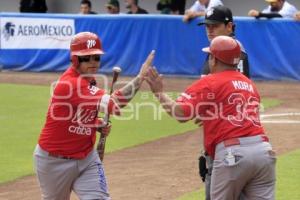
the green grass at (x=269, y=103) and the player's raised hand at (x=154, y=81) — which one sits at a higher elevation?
the player's raised hand at (x=154, y=81)

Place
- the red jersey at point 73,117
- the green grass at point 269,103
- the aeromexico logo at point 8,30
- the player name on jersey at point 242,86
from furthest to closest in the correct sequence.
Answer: the aeromexico logo at point 8,30
the green grass at point 269,103
the red jersey at point 73,117
the player name on jersey at point 242,86

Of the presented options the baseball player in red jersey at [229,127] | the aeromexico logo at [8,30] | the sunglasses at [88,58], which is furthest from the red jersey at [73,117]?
the aeromexico logo at [8,30]

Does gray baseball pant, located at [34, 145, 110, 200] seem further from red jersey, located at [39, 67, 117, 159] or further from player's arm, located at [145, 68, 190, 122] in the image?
player's arm, located at [145, 68, 190, 122]

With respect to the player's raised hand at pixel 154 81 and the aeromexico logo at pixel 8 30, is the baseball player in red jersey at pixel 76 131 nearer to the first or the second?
the player's raised hand at pixel 154 81

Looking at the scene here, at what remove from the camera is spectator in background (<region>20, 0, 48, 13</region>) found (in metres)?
22.7

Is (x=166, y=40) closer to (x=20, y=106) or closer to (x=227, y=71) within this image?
(x=20, y=106)

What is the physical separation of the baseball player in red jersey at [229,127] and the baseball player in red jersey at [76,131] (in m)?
0.74

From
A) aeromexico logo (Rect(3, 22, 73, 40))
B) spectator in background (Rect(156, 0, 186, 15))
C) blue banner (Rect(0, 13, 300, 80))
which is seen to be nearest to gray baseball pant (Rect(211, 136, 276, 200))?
blue banner (Rect(0, 13, 300, 80))

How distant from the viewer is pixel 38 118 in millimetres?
13391

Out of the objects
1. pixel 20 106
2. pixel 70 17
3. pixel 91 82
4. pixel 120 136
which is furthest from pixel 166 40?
pixel 91 82

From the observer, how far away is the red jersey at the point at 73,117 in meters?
6.23

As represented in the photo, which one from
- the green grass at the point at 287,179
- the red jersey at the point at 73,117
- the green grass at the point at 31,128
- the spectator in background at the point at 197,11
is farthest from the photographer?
the spectator in background at the point at 197,11

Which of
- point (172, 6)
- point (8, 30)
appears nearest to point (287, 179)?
point (8, 30)

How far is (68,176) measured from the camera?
635 centimetres
